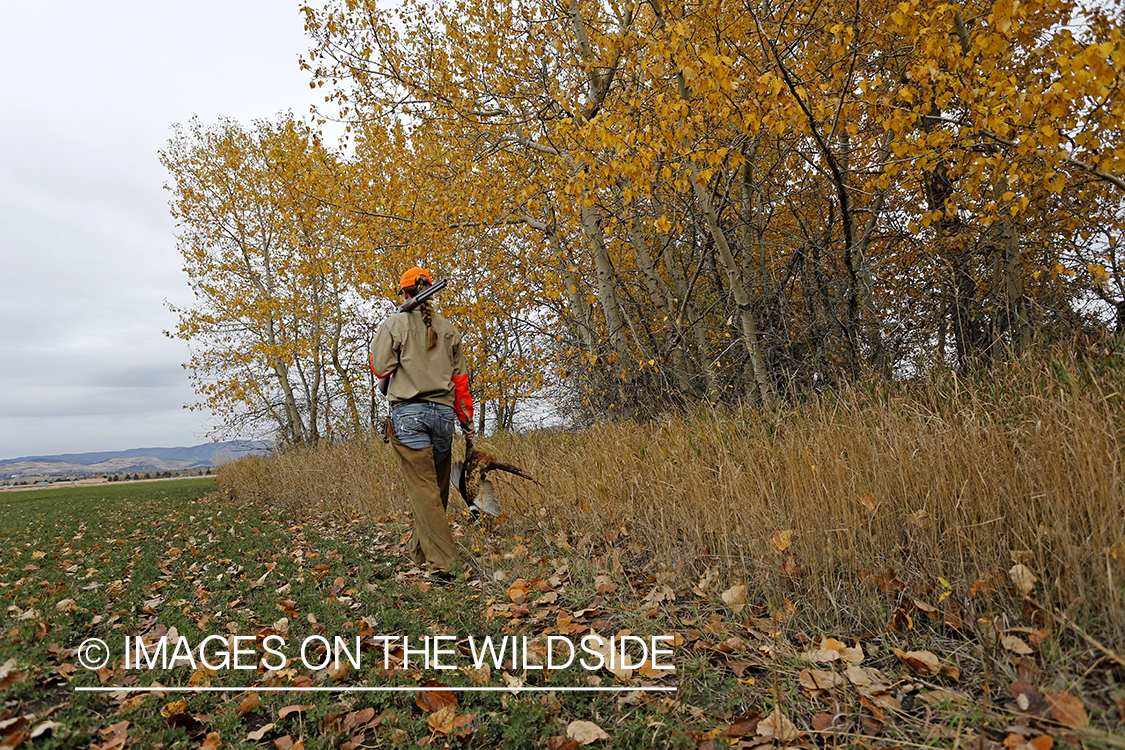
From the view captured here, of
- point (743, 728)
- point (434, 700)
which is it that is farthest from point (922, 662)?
point (434, 700)

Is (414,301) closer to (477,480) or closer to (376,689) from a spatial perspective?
(477,480)

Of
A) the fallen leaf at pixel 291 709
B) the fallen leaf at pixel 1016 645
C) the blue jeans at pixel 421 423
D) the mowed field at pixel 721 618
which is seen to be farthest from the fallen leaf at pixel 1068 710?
the blue jeans at pixel 421 423

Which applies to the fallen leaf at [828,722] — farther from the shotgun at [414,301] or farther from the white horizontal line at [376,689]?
the shotgun at [414,301]

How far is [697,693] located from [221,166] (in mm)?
24946

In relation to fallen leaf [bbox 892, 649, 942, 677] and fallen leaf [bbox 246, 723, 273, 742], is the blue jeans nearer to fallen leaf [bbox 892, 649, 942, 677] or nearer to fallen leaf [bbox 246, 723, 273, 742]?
fallen leaf [bbox 246, 723, 273, 742]

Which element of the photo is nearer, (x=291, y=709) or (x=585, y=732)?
(x=585, y=732)

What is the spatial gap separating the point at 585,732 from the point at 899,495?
7.38ft

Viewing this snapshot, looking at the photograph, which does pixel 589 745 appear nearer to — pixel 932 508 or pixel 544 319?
pixel 932 508

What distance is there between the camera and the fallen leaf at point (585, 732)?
236 centimetres

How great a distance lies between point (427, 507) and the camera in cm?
505

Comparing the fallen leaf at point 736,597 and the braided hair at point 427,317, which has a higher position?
the braided hair at point 427,317

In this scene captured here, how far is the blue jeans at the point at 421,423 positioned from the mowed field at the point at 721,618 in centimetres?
118

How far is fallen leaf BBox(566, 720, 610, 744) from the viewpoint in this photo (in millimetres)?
2355

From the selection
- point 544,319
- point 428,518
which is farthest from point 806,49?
point 428,518
